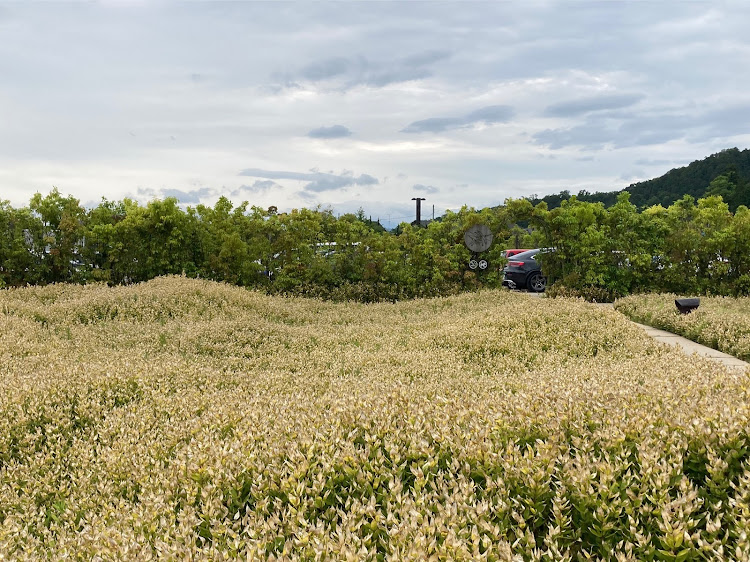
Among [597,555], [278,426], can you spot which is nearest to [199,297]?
[278,426]

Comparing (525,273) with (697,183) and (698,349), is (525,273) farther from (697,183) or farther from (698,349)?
(697,183)

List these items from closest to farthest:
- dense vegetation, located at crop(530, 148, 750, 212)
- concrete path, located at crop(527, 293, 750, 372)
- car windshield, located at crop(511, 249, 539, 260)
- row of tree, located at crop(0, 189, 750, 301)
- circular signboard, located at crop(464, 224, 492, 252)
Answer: concrete path, located at crop(527, 293, 750, 372) < row of tree, located at crop(0, 189, 750, 301) < circular signboard, located at crop(464, 224, 492, 252) < car windshield, located at crop(511, 249, 539, 260) < dense vegetation, located at crop(530, 148, 750, 212)

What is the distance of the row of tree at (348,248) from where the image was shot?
44.3 feet

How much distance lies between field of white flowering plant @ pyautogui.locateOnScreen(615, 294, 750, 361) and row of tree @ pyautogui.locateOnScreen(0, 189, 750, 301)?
2019 millimetres

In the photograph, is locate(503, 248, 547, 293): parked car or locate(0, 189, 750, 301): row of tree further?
locate(503, 248, 547, 293): parked car

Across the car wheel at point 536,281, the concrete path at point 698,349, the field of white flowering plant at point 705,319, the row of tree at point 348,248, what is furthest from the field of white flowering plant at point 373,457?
the car wheel at point 536,281

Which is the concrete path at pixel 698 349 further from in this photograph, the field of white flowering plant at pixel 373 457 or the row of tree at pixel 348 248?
the row of tree at pixel 348 248

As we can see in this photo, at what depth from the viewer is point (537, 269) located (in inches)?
747

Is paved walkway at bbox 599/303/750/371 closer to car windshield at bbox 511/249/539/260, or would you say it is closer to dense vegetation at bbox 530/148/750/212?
car windshield at bbox 511/249/539/260

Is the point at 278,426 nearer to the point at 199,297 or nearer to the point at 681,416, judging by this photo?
the point at 681,416

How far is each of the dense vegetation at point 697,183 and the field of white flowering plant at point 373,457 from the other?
53.4 m

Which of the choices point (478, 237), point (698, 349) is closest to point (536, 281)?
point (478, 237)

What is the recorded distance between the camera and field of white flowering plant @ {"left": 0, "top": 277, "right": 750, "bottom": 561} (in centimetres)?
240

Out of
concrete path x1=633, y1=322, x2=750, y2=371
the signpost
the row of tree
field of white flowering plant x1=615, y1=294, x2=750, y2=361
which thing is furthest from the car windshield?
concrete path x1=633, y1=322, x2=750, y2=371
